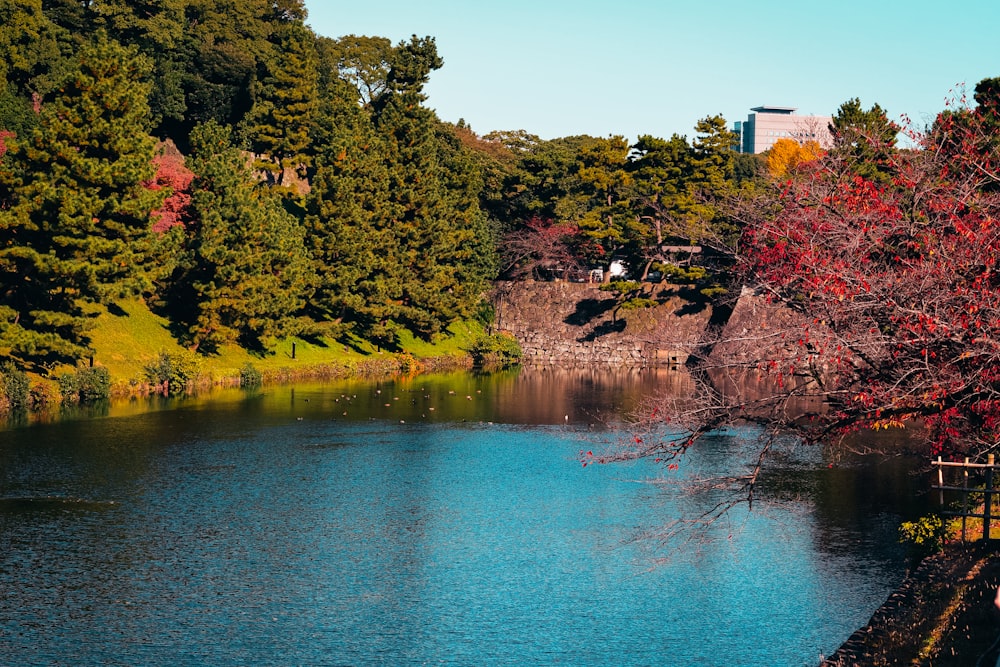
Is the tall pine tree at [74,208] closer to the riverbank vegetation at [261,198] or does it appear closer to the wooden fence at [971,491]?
the riverbank vegetation at [261,198]

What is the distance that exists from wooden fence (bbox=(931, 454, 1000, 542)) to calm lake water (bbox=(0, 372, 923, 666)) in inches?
65.0

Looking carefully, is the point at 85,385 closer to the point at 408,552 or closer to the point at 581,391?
the point at 581,391

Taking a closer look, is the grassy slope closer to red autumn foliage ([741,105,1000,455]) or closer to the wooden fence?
the wooden fence

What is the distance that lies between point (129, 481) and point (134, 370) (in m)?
20.6

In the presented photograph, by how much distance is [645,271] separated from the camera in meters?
82.9

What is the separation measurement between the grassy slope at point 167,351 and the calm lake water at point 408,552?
366 inches

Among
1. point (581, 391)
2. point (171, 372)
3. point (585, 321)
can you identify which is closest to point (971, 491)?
point (581, 391)

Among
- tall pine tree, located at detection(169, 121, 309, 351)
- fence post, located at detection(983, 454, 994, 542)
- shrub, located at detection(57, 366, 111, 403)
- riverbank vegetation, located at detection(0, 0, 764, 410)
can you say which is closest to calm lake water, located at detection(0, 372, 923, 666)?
fence post, located at detection(983, 454, 994, 542)

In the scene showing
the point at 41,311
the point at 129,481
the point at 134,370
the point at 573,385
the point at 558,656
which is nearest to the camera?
the point at 558,656

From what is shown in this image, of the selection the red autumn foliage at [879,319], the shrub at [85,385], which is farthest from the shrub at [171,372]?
the red autumn foliage at [879,319]

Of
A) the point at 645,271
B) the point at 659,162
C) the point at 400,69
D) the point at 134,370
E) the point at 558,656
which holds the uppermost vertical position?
the point at 400,69

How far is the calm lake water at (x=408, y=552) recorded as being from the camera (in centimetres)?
1998

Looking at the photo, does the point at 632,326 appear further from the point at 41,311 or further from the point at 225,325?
the point at 41,311

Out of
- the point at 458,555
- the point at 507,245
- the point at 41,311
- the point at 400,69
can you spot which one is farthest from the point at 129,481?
the point at 507,245
